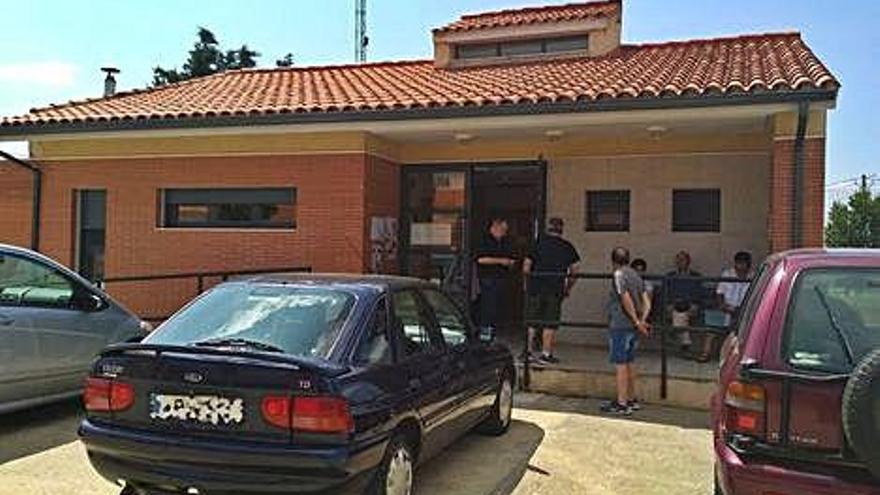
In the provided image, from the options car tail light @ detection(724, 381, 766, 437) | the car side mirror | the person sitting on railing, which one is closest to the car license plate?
car tail light @ detection(724, 381, 766, 437)

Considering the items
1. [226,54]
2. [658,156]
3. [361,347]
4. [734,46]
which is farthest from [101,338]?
[226,54]

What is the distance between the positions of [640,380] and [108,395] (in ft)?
18.9

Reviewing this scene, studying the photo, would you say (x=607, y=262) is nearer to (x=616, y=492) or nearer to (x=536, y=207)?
(x=536, y=207)

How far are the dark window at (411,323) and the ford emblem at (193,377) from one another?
133cm

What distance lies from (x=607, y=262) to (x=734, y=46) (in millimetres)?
5095

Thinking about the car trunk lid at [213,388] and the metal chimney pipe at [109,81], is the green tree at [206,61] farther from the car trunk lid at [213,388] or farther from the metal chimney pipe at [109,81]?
the car trunk lid at [213,388]

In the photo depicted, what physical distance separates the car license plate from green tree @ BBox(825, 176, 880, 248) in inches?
2261

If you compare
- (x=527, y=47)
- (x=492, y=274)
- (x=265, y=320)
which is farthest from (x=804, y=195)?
(x=527, y=47)

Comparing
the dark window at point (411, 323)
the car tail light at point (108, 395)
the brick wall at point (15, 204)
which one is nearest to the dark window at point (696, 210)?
the dark window at point (411, 323)

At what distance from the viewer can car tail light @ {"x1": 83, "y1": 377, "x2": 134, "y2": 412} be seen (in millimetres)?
4492

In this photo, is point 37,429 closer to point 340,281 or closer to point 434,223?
A: point 340,281

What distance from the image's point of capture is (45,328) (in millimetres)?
7051

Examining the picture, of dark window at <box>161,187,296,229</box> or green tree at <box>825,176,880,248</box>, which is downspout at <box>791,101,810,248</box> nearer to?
dark window at <box>161,187,296,229</box>

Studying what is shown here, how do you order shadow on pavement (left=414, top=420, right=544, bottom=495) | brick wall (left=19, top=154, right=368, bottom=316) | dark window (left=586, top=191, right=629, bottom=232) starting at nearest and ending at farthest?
shadow on pavement (left=414, top=420, right=544, bottom=495) → brick wall (left=19, top=154, right=368, bottom=316) → dark window (left=586, top=191, right=629, bottom=232)
